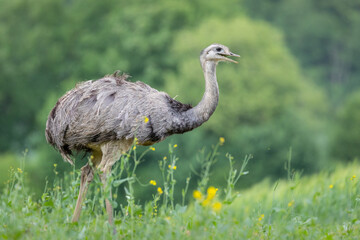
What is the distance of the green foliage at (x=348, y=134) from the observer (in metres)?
35.6

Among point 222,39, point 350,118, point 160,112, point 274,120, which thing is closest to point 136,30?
point 222,39

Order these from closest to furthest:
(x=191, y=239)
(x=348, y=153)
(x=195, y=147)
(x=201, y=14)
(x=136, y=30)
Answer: (x=191, y=239) → (x=195, y=147) → (x=348, y=153) → (x=136, y=30) → (x=201, y=14)

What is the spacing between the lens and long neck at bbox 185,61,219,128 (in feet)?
28.4

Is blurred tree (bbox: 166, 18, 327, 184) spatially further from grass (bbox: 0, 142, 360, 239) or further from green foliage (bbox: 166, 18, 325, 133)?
grass (bbox: 0, 142, 360, 239)

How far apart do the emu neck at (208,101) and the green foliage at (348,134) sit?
27.2 meters

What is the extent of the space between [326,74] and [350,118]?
883 inches

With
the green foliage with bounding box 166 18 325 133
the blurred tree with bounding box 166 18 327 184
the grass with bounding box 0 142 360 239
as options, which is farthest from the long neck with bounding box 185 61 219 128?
the green foliage with bounding box 166 18 325 133

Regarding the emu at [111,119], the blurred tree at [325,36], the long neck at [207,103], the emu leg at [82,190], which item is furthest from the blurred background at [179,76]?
the emu at [111,119]

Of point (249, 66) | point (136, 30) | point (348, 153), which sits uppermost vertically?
point (136, 30)

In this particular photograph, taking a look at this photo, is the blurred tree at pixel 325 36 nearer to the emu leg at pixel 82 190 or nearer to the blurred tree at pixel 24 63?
the blurred tree at pixel 24 63

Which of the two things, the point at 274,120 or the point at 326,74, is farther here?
the point at 326,74

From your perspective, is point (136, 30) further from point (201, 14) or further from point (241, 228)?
point (241, 228)

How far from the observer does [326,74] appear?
58.4 m

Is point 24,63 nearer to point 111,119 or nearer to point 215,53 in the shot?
point 215,53
